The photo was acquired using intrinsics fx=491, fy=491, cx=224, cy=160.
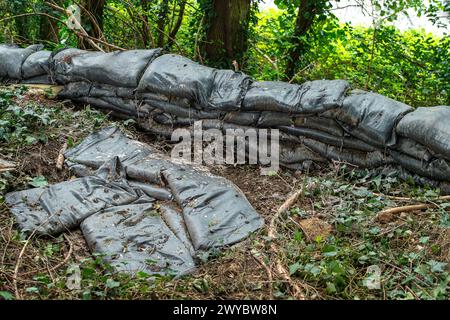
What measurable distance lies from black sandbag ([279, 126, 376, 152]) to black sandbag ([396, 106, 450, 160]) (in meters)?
0.35

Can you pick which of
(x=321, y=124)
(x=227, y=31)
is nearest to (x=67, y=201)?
(x=321, y=124)

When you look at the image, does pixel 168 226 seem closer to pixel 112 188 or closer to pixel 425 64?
pixel 112 188

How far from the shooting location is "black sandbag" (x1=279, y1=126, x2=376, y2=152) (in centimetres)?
401

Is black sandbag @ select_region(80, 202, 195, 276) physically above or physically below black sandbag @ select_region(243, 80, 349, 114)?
below

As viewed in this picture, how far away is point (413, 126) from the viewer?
364cm

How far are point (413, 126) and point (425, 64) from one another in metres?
3.54

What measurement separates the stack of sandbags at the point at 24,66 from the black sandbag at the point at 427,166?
3.77m

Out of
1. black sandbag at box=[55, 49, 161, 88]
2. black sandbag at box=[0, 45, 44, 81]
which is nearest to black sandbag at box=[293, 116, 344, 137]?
black sandbag at box=[55, 49, 161, 88]

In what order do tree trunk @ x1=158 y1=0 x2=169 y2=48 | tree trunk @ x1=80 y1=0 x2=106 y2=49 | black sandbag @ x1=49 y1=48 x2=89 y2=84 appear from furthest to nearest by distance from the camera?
tree trunk @ x1=158 y1=0 x2=169 y2=48, tree trunk @ x1=80 y1=0 x2=106 y2=49, black sandbag @ x1=49 y1=48 x2=89 y2=84

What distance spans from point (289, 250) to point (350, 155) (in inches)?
54.6

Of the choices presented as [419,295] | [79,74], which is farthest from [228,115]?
[419,295]

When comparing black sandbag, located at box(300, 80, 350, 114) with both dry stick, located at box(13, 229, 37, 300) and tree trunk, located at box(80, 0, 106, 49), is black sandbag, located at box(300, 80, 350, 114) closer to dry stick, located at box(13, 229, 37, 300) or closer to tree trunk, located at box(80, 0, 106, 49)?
dry stick, located at box(13, 229, 37, 300)

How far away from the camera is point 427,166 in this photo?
368 cm
